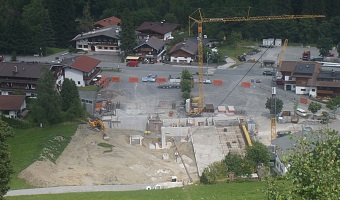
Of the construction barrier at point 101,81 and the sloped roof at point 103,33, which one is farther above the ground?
the sloped roof at point 103,33

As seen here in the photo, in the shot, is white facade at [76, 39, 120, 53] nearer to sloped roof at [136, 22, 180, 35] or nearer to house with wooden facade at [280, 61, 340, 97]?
sloped roof at [136, 22, 180, 35]

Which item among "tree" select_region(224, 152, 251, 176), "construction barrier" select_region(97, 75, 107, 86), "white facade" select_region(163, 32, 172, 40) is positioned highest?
"white facade" select_region(163, 32, 172, 40)

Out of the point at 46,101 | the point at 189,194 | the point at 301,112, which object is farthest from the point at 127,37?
the point at 189,194

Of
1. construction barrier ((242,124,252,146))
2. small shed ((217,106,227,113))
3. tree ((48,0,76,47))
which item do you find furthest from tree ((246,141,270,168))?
tree ((48,0,76,47))

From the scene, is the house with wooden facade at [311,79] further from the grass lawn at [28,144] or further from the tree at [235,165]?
the grass lawn at [28,144]

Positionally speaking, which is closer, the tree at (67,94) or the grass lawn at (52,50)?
the tree at (67,94)

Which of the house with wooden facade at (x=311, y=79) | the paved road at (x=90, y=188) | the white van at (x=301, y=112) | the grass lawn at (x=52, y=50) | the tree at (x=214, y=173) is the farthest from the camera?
the grass lawn at (x=52, y=50)

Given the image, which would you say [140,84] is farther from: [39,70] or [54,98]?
[54,98]

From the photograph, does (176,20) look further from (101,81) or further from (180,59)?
(101,81)

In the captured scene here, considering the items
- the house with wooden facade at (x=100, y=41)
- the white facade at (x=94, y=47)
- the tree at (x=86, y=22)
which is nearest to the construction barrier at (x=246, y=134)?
the house with wooden facade at (x=100, y=41)
